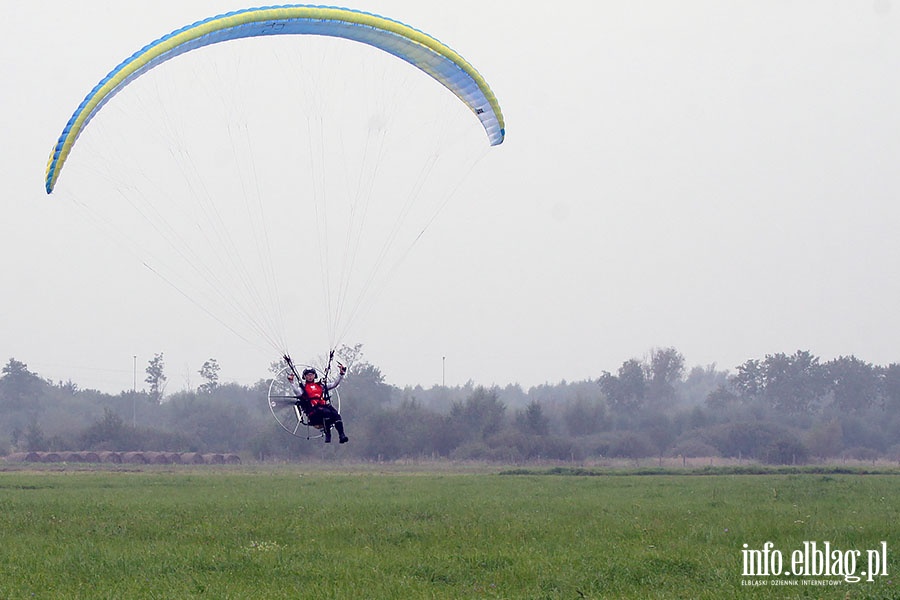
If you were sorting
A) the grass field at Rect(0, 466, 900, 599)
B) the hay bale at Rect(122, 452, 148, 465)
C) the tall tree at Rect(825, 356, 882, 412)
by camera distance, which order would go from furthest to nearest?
1. the tall tree at Rect(825, 356, 882, 412)
2. the hay bale at Rect(122, 452, 148, 465)
3. the grass field at Rect(0, 466, 900, 599)

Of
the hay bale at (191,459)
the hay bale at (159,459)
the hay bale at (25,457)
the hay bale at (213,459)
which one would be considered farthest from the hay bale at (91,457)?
the hay bale at (213,459)

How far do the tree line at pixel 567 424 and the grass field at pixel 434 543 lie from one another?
4936 cm

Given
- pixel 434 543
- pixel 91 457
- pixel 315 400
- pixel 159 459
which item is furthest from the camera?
pixel 91 457

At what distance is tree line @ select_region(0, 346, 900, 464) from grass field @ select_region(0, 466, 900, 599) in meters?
49.4

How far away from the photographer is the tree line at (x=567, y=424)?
7900cm

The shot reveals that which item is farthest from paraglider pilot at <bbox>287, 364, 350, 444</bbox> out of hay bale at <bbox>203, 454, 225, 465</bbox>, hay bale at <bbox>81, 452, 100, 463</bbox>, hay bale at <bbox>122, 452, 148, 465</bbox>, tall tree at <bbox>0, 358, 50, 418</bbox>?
tall tree at <bbox>0, 358, 50, 418</bbox>

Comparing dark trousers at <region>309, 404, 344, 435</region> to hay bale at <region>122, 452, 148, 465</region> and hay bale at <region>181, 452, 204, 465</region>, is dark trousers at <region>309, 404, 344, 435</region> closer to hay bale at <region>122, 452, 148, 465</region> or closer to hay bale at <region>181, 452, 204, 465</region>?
hay bale at <region>181, 452, 204, 465</region>

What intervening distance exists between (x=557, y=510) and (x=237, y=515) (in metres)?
7.32

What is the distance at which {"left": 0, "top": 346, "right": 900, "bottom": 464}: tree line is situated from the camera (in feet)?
259

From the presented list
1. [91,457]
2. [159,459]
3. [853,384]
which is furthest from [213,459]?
[853,384]

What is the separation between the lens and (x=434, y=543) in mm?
17922

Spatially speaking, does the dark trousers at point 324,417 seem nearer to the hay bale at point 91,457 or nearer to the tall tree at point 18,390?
the hay bale at point 91,457

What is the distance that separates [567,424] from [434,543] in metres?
72.5

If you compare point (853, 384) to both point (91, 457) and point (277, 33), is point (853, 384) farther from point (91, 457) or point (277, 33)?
point (277, 33)
